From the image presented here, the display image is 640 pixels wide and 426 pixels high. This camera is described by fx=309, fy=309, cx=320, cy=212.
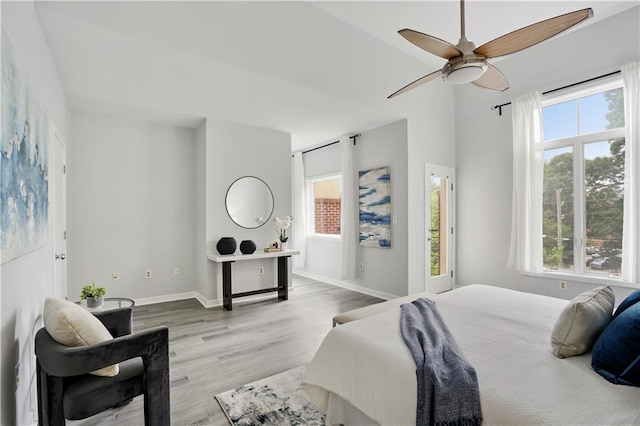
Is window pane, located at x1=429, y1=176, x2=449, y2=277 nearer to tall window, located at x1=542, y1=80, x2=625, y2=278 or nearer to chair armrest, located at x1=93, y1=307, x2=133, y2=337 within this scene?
tall window, located at x1=542, y1=80, x2=625, y2=278

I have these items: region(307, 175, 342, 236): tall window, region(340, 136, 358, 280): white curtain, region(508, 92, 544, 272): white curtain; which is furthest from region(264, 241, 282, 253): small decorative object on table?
region(508, 92, 544, 272): white curtain

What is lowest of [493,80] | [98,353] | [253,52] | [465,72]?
[98,353]

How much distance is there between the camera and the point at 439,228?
4.91 meters

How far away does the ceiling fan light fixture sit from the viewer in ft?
6.53

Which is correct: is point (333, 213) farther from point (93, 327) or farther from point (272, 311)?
point (93, 327)

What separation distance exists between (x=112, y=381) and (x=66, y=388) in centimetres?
19

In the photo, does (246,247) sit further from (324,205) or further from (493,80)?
(493,80)

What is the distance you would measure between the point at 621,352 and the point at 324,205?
5.39m

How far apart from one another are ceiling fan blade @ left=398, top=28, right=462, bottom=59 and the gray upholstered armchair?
7.44 feet

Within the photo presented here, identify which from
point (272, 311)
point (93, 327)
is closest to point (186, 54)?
point (93, 327)

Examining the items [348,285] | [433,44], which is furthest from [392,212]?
[433,44]

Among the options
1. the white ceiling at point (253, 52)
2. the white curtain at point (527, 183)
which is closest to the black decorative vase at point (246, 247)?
the white ceiling at point (253, 52)

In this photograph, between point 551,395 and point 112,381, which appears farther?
point 112,381

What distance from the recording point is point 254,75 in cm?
316
